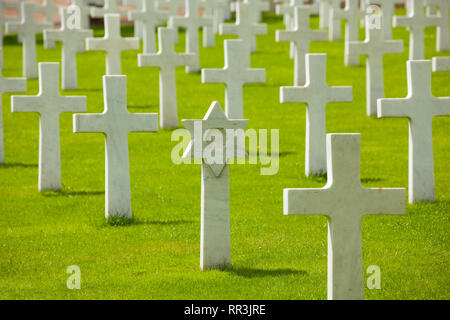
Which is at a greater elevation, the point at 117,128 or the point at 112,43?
the point at 112,43

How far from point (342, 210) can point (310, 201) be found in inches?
9.4

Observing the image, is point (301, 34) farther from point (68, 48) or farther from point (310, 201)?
point (310, 201)

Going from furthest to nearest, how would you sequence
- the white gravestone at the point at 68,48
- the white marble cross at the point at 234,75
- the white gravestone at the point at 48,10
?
1. the white gravestone at the point at 48,10
2. the white gravestone at the point at 68,48
3. the white marble cross at the point at 234,75

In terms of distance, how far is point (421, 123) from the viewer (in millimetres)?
11172

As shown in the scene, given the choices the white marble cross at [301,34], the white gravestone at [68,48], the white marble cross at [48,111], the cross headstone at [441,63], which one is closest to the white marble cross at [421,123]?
the cross headstone at [441,63]

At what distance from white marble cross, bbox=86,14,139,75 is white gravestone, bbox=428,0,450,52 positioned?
7188mm

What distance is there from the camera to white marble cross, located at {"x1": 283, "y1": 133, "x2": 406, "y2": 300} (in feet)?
22.3

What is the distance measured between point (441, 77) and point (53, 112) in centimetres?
935

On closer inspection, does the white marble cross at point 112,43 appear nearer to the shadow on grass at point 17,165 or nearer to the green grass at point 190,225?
the green grass at point 190,225

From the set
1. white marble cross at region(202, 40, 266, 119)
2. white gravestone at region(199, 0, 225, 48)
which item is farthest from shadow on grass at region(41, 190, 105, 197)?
white gravestone at region(199, 0, 225, 48)

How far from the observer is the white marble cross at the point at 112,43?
18.4 m

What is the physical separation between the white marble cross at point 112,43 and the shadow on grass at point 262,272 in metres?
10.4

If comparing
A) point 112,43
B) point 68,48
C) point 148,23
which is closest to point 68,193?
point 112,43

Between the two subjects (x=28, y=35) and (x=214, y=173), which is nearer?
(x=214, y=173)
